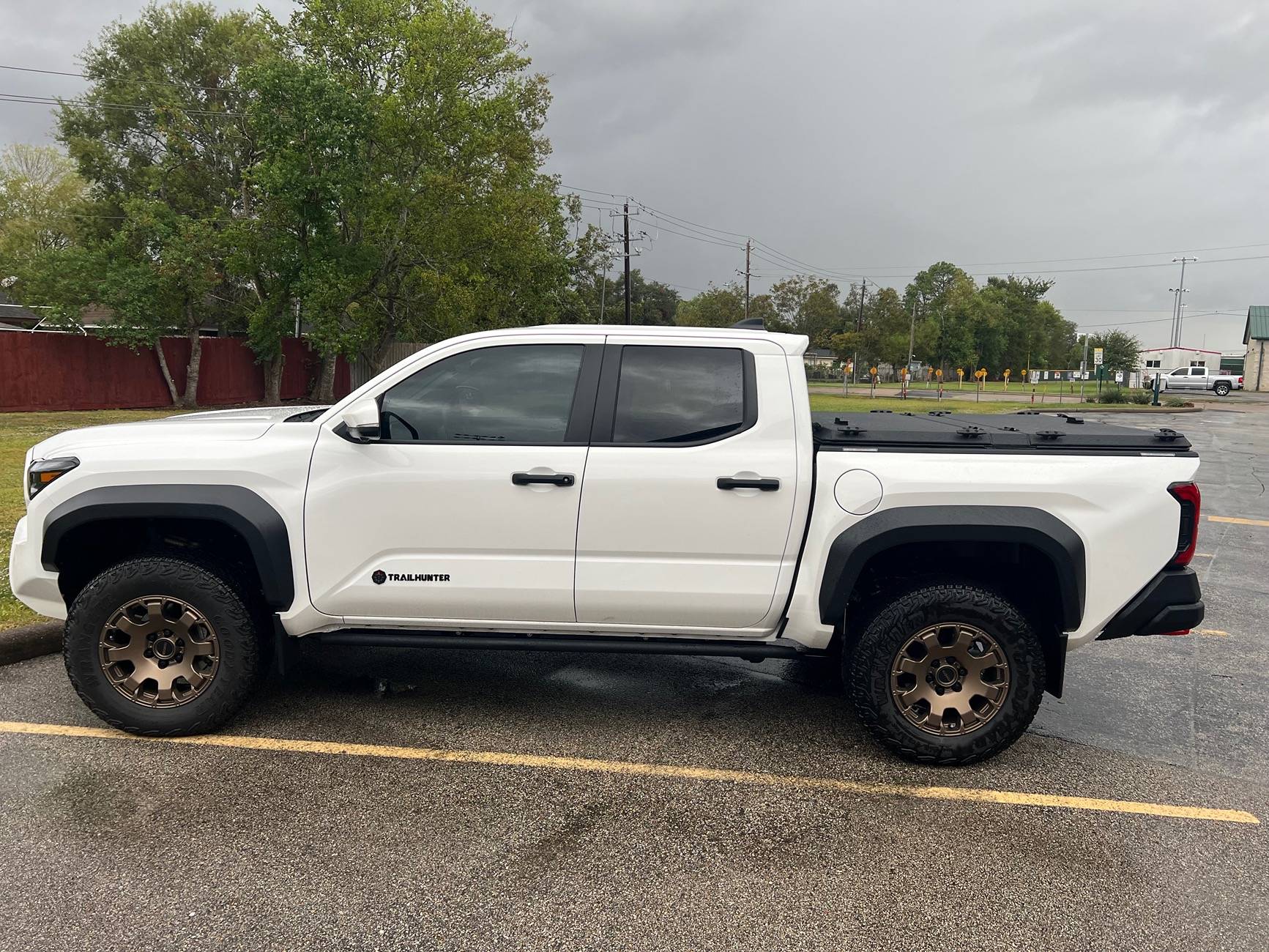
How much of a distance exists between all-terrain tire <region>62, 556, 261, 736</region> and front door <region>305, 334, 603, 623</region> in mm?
394

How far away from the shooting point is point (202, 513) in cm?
380

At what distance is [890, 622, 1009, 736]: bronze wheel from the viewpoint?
376cm

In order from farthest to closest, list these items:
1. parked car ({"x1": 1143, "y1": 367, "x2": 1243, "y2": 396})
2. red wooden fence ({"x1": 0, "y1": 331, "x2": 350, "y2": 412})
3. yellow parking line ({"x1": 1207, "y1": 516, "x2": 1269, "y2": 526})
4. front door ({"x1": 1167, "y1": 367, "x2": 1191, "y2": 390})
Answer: front door ({"x1": 1167, "y1": 367, "x2": 1191, "y2": 390}), parked car ({"x1": 1143, "y1": 367, "x2": 1243, "y2": 396}), red wooden fence ({"x1": 0, "y1": 331, "x2": 350, "y2": 412}), yellow parking line ({"x1": 1207, "y1": 516, "x2": 1269, "y2": 526})

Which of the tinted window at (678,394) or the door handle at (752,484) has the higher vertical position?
the tinted window at (678,394)

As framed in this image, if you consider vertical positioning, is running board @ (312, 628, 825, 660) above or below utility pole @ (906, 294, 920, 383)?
below

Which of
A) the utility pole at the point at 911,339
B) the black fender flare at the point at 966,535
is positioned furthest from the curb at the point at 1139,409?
the black fender flare at the point at 966,535

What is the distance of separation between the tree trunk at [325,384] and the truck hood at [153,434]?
88.2ft

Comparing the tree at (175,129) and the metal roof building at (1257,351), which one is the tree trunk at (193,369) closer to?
the tree at (175,129)

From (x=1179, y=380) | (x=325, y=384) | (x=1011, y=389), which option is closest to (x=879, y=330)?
(x=1011, y=389)

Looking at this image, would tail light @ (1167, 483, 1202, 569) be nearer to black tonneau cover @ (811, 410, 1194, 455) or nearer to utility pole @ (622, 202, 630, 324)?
black tonneau cover @ (811, 410, 1194, 455)

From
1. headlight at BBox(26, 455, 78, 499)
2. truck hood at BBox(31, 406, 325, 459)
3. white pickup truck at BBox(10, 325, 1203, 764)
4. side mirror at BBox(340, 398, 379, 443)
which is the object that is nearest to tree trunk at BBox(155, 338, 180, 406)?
truck hood at BBox(31, 406, 325, 459)

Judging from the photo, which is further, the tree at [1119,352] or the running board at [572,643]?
the tree at [1119,352]

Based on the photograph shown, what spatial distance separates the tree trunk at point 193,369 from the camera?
88.4 feet

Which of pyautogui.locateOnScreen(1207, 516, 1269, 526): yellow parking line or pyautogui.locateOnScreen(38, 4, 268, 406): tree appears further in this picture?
pyautogui.locateOnScreen(38, 4, 268, 406): tree
